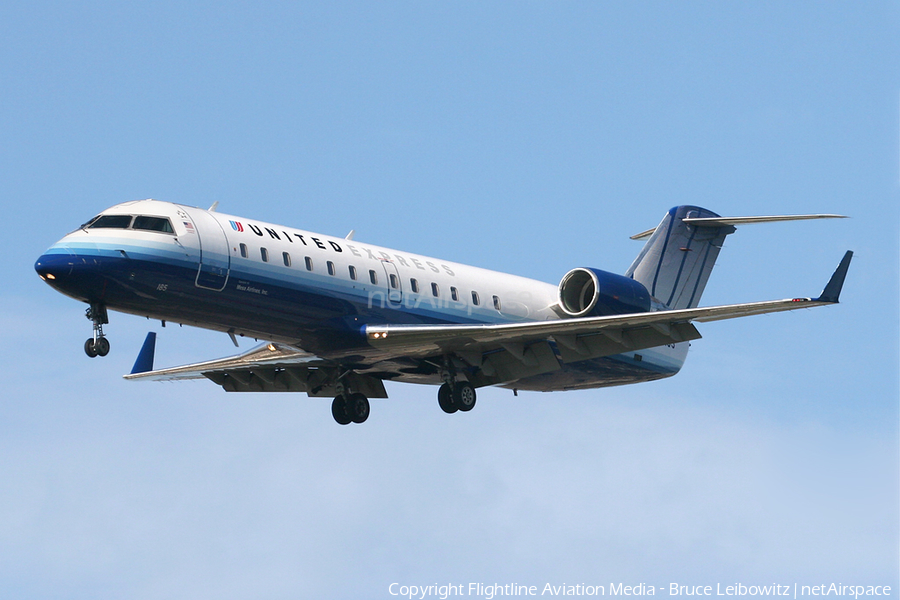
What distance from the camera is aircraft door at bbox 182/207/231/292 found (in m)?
24.9

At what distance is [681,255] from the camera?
33.9 metres

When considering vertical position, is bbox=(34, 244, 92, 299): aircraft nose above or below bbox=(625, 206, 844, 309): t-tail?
below

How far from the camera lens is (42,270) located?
79.4 ft

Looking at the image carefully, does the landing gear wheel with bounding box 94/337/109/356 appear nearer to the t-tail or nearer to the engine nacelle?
the engine nacelle

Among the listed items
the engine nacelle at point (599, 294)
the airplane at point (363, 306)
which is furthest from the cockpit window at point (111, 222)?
the engine nacelle at point (599, 294)

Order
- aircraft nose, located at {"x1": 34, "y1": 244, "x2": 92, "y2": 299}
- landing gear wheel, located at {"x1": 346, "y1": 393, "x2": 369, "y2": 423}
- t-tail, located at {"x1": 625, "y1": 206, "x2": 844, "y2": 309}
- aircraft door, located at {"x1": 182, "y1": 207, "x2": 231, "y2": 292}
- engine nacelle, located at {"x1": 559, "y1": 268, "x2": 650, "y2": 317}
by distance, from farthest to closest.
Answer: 1. t-tail, located at {"x1": 625, "y1": 206, "x2": 844, "y2": 309}
2. landing gear wheel, located at {"x1": 346, "y1": 393, "x2": 369, "y2": 423}
3. engine nacelle, located at {"x1": 559, "y1": 268, "x2": 650, "y2": 317}
4. aircraft door, located at {"x1": 182, "y1": 207, "x2": 231, "y2": 292}
5. aircraft nose, located at {"x1": 34, "y1": 244, "x2": 92, "y2": 299}

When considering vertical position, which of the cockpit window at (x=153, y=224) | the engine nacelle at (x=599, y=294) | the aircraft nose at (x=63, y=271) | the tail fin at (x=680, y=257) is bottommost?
the aircraft nose at (x=63, y=271)

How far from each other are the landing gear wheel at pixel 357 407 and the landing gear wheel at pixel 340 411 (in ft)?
0.25

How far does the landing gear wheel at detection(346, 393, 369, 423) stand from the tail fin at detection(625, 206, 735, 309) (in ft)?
25.9

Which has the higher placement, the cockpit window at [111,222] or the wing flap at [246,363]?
the cockpit window at [111,222]

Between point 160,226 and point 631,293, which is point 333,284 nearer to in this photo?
point 160,226

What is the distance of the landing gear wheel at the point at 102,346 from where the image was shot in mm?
24375

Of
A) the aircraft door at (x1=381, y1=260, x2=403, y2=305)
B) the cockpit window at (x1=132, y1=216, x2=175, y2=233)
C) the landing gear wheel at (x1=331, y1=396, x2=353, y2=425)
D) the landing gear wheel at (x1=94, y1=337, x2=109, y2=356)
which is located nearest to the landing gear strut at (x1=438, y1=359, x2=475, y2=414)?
the aircraft door at (x1=381, y1=260, x2=403, y2=305)

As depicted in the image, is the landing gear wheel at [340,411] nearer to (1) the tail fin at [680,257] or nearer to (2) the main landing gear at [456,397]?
(2) the main landing gear at [456,397]
